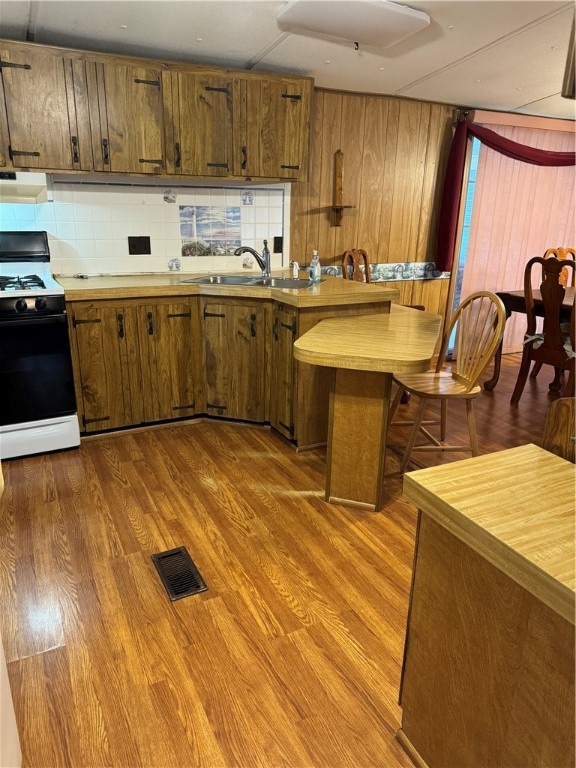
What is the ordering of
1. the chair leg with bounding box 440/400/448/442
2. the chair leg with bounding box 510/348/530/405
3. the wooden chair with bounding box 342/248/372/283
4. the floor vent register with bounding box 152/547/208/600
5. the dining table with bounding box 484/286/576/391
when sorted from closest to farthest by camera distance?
the floor vent register with bounding box 152/547/208/600 → the chair leg with bounding box 440/400/448/442 → the dining table with bounding box 484/286/576/391 → the chair leg with bounding box 510/348/530/405 → the wooden chair with bounding box 342/248/372/283

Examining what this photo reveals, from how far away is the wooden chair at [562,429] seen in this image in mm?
1185

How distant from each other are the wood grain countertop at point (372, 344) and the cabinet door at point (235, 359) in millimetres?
623

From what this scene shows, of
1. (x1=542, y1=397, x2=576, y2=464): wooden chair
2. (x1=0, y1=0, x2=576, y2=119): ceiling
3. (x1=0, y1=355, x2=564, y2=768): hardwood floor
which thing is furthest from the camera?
(x1=0, y1=0, x2=576, y2=119): ceiling

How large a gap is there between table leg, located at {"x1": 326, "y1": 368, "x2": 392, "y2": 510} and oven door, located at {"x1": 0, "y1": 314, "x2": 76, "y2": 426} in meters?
1.58

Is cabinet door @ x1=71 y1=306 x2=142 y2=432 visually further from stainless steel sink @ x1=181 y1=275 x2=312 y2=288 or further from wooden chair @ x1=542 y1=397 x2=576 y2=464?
wooden chair @ x1=542 y1=397 x2=576 y2=464

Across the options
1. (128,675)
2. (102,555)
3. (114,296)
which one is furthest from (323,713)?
(114,296)

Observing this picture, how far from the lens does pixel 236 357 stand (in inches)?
132

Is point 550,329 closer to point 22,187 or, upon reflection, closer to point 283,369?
point 283,369

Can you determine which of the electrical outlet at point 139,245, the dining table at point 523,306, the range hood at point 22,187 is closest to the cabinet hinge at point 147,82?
the range hood at point 22,187

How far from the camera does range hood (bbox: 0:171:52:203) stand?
291 cm

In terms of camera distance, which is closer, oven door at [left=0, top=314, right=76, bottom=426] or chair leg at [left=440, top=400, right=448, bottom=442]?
oven door at [left=0, top=314, right=76, bottom=426]

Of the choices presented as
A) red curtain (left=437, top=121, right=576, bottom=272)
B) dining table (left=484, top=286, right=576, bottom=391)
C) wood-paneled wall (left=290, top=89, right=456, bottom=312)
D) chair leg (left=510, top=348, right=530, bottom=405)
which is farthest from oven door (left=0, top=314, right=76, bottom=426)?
red curtain (left=437, top=121, right=576, bottom=272)

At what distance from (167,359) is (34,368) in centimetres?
77

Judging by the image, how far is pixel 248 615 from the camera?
1855mm
